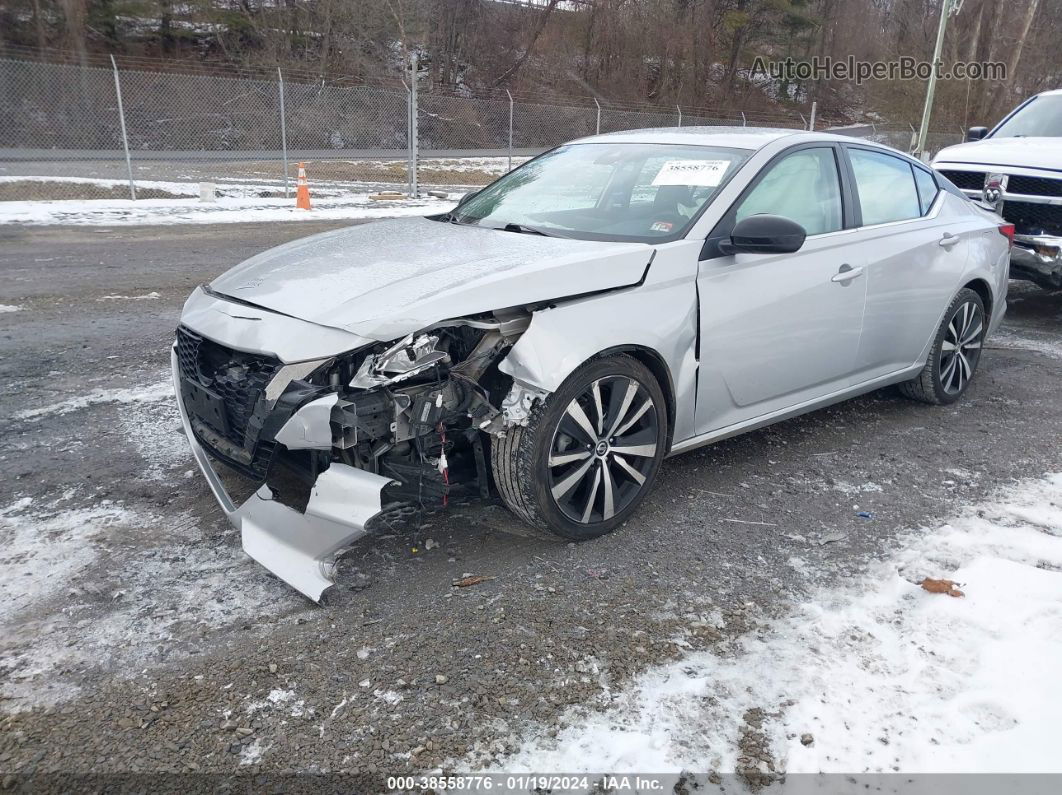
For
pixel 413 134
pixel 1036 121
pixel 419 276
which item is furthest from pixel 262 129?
pixel 419 276

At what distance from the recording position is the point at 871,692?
2539 mm

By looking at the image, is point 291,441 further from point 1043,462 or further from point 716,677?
point 1043,462

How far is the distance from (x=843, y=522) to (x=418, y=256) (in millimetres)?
2227

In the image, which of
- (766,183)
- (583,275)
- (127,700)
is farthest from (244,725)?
(766,183)

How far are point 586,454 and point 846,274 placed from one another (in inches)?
72.7

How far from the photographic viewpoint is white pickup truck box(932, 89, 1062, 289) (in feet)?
23.1

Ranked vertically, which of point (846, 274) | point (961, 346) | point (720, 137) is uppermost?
point (720, 137)

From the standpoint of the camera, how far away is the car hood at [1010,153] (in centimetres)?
728

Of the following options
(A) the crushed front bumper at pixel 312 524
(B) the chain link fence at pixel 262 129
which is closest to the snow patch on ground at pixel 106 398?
(A) the crushed front bumper at pixel 312 524

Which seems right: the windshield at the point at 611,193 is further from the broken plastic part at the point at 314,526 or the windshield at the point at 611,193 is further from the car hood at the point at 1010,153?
the car hood at the point at 1010,153

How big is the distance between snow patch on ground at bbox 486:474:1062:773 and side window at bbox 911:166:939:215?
2510 mm

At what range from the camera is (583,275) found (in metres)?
3.22

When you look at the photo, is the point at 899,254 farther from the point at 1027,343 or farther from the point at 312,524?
the point at 312,524

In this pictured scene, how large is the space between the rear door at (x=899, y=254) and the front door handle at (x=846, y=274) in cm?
12
